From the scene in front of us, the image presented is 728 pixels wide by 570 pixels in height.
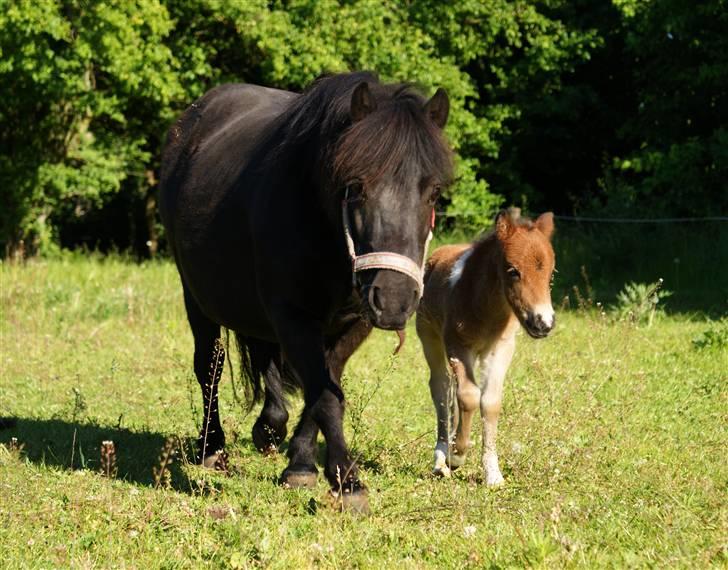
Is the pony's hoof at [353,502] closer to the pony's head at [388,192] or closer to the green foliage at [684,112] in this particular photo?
the pony's head at [388,192]

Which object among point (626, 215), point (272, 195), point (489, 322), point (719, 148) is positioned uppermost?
point (272, 195)

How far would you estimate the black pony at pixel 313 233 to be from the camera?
15.9 feet

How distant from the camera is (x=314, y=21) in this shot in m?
22.2

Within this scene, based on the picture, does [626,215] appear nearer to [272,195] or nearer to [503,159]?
[503,159]

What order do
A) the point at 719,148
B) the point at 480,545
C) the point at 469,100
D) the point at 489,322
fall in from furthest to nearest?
the point at 469,100, the point at 719,148, the point at 489,322, the point at 480,545

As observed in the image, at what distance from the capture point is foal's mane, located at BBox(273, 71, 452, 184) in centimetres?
487

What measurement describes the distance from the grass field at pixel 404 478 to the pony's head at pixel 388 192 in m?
1.00

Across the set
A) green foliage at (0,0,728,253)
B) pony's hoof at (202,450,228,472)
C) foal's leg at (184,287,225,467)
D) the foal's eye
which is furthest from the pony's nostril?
green foliage at (0,0,728,253)

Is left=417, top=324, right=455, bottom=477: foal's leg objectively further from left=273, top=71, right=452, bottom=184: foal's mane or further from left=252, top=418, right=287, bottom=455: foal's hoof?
left=273, top=71, right=452, bottom=184: foal's mane

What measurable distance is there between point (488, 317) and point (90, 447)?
284 cm

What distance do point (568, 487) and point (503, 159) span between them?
71.1 feet

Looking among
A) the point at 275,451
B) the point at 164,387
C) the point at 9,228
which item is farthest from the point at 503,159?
the point at 275,451

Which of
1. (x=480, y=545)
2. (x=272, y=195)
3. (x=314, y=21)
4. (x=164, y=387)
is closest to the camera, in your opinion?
(x=480, y=545)

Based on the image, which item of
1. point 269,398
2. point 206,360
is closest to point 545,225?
point 269,398
